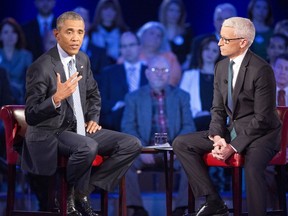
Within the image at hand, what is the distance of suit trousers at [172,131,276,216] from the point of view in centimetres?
460

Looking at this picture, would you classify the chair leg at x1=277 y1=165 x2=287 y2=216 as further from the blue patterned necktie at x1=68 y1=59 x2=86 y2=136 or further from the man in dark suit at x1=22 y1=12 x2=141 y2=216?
the blue patterned necktie at x1=68 y1=59 x2=86 y2=136

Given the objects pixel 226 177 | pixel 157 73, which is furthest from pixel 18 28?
pixel 226 177

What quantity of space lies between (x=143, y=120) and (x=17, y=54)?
1.63 meters

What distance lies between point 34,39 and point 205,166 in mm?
3373

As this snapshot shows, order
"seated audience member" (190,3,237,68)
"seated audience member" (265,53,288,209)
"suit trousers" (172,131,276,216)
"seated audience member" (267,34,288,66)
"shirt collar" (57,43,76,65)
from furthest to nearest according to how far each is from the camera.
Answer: "seated audience member" (190,3,237,68) < "seated audience member" (267,34,288,66) < "seated audience member" (265,53,288,209) < "shirt collar" (57,43,76,65) < "suit trousers" (172,131,276,216)

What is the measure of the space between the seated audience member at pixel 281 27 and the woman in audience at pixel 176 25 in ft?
2.93

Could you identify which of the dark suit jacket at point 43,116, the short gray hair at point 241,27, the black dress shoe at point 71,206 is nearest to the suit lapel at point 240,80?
the short gray hair at point 241,27

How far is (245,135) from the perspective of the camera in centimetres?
474

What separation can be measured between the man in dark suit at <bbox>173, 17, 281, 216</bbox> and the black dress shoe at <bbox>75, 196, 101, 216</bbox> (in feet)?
2.28

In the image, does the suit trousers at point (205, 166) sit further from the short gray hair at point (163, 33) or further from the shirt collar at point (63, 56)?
the short gray hair at point (163, 33)

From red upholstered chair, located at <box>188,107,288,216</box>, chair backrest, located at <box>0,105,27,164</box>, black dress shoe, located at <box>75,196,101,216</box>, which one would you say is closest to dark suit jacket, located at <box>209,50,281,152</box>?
red upholstered chair, located at <box>188,107,288,216</box>

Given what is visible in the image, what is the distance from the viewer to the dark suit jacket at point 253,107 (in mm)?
4742

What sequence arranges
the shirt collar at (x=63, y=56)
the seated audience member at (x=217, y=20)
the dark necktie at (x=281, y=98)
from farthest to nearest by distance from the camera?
1. the seated audience member at (x=217, y=20)
2. the dark necktie at (x=281, y=98)
3. the shirt collar at (x=63, y=56)

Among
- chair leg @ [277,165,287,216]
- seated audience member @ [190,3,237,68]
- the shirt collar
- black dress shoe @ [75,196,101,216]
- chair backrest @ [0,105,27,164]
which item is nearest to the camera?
black dress shoe @ [75,196,101,216]
